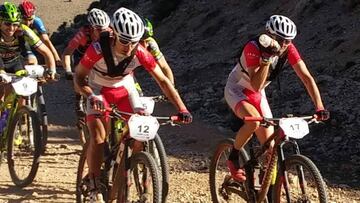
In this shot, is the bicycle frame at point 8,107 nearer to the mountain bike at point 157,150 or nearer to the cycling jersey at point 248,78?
the mountain bike at point 157,150

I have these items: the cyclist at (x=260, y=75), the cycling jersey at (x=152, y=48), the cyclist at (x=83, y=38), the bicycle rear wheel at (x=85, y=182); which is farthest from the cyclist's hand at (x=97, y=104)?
the cycling jersey at (x=152, y=48)

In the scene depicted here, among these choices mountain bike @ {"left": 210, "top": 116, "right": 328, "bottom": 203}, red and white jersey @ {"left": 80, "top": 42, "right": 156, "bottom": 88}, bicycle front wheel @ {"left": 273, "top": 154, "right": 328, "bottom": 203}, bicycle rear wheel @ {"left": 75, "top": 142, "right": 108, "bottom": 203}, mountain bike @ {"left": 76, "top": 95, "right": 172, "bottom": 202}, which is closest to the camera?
bicycle front wheel @ {"left": 273, "top": 154, "right": 328, "bottom": 203}

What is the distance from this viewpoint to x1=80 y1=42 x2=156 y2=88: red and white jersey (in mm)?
5543

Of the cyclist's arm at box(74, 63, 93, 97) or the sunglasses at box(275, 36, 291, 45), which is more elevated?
the sunglasses at box(275, 36, 291, 45)

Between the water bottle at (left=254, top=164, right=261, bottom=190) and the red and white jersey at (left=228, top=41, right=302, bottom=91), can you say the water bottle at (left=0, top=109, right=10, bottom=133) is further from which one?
the water bottle at (left=254, top=164, right=261, bottom=190)

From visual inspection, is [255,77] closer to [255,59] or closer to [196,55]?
[255,59]

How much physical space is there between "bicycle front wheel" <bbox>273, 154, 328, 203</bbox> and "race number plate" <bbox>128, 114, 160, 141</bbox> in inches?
45.3

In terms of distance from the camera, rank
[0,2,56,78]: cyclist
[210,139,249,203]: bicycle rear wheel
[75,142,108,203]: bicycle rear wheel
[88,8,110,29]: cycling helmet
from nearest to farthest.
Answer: [75,142,108,203]: bicycle rear wheel, [210,139,249,203]: bicycle rear wheel, [0,2,56,78]: cyclist, [88,8,110,29]: cycling helmet

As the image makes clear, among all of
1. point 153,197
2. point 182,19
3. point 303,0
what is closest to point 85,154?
point 153,197

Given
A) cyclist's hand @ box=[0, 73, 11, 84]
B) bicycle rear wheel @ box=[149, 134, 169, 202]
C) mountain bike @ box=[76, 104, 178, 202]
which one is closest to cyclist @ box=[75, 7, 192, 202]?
mountain bike @ box=[76, 104, 178, 202]

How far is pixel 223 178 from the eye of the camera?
684 centimetres

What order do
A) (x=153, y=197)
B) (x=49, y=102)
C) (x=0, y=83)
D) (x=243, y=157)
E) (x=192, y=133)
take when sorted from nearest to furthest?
1. (x=153, y=197)
2. (x=243, y=157)
3. (x=0, y=83)
4. (x=192, y=133)
5. (x=49, y=102)

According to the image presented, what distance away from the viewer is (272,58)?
554 cm

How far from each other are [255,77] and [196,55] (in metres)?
16.0
